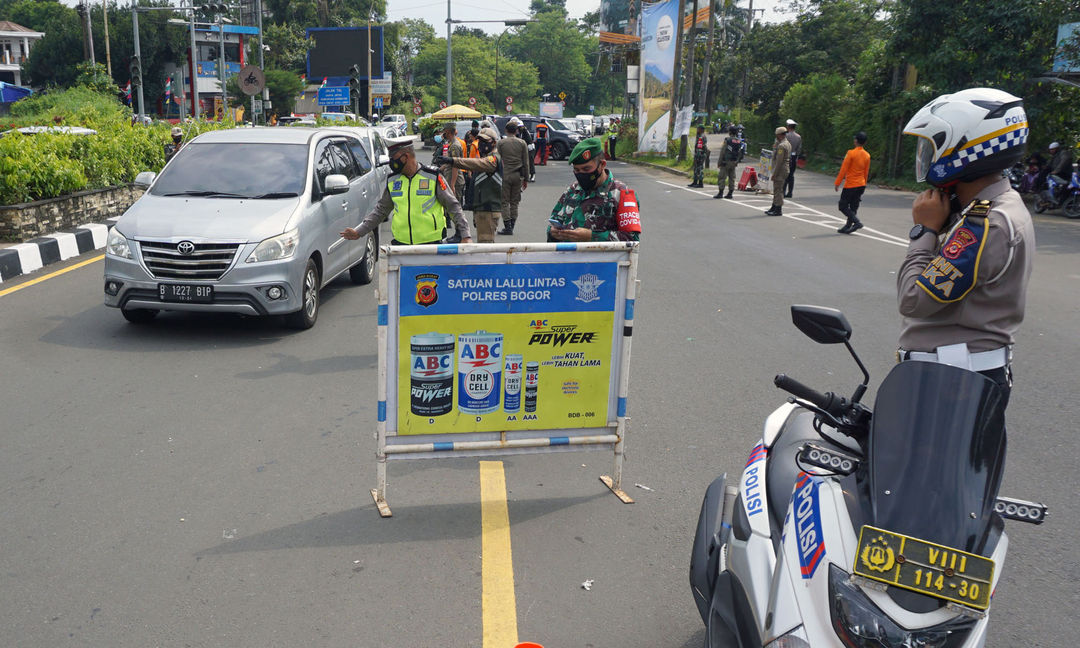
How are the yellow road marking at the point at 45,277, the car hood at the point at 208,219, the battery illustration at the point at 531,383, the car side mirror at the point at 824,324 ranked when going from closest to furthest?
the car side mirror at the point at 824,324, the battery illustration at the point at 531,383, the car hood at the point at 208,219, the yellow road marking at the point at 45,277

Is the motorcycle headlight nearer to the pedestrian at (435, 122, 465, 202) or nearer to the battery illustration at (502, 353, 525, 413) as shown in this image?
the battery illustration at (502, 353, 525, 413)

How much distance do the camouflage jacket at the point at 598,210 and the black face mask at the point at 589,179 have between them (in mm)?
39

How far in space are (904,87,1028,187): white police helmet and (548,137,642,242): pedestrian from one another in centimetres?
271

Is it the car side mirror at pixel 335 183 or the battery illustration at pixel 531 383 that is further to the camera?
the car side mirror at pixel 335 183

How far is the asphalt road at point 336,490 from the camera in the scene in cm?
366

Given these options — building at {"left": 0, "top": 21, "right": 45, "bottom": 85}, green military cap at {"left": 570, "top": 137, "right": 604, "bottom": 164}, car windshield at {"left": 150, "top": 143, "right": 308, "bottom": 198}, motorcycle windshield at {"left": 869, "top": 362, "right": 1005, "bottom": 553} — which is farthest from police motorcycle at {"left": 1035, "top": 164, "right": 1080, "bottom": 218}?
building at {"left": 0, "top": 21, "right": 45, "bottom": 85}

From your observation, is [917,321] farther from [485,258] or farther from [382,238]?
[382,238]

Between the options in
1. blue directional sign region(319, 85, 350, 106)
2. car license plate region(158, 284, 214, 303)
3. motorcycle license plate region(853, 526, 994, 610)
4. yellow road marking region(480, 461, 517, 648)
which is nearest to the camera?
motorcycle license plate region(853, 526, 994, 610)

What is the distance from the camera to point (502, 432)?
4766 mm

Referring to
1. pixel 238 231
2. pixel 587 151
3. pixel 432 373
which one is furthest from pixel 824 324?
pixel 238 231

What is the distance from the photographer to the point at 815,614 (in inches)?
82.7

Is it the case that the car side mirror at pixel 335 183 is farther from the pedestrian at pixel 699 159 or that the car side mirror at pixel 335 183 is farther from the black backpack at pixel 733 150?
the pedestrian at pixel 699 159

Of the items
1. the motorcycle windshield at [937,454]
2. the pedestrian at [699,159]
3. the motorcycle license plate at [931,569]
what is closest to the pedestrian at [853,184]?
the pedestrian at [699,159]

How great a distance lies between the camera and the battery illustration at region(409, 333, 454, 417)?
14.9 ft
